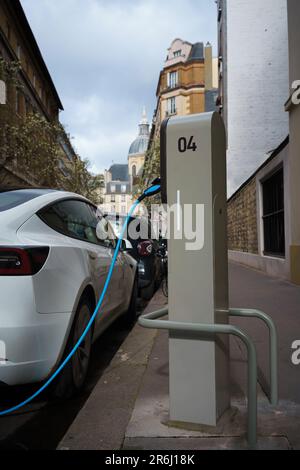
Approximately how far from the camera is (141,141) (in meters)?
146

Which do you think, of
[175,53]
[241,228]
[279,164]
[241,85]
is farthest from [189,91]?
[279,164]

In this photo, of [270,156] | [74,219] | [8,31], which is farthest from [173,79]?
[74,219]

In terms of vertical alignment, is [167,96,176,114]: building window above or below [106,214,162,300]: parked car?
above

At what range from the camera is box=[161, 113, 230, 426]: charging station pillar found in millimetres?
2506

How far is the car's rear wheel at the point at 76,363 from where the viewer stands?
3184 millimetres

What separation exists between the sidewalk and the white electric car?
1.31ft

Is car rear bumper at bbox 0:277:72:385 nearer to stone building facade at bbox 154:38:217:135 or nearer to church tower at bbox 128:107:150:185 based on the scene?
stone building facade at bbox 154:38:217:135

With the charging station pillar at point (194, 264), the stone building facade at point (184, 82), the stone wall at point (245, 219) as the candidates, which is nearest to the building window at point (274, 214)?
the stone wall at point (245, 219)

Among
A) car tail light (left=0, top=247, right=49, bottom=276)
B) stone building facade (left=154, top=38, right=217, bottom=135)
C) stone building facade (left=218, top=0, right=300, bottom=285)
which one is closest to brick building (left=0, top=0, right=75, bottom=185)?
stone building facade (left=218, top=0, right=300, bottom=285)

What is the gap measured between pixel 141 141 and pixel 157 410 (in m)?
147

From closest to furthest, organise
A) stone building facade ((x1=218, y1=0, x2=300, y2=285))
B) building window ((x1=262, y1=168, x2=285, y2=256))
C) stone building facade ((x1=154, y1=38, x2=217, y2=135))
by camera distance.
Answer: stone building facade ((x1=218, y1=0, x2=300, y2=285)) → building window ((x1=262, y1=168, x2=285, y2=256)) → stone building facade ((x1=154, y1=38, x2=217, y2=135))

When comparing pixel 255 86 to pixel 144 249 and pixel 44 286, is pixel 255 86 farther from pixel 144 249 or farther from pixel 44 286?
pixel 44 286

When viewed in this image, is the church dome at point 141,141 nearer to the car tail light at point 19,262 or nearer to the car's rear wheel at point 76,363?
the car's rear wheel at point 76,363
